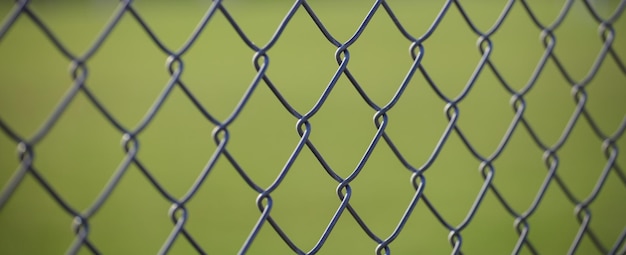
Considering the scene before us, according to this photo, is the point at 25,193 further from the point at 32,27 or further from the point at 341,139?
the point at 32,27

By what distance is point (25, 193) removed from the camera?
4.64 metres

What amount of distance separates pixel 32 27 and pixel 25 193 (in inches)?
234

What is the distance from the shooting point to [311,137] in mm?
5656

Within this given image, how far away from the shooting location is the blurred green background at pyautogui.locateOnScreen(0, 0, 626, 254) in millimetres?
3961

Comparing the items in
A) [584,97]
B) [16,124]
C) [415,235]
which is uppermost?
[16,124]

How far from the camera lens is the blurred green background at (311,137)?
3.96 metres

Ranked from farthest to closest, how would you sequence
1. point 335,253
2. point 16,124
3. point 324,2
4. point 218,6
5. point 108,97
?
point 324,2 < point 108,97 < point 16,124 < point 335,253 < point 218,6

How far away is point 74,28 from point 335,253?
24.0 ft

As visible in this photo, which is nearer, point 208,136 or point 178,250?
point 178,250

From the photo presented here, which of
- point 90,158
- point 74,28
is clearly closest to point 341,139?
point 90,158

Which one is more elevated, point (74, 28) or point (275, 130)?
point (74, 28)

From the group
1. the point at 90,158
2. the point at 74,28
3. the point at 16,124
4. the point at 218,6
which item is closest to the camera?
the point at 218,6

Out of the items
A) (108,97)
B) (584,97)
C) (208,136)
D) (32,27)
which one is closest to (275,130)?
(208,136)

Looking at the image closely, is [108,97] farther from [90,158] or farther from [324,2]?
[324,2]
